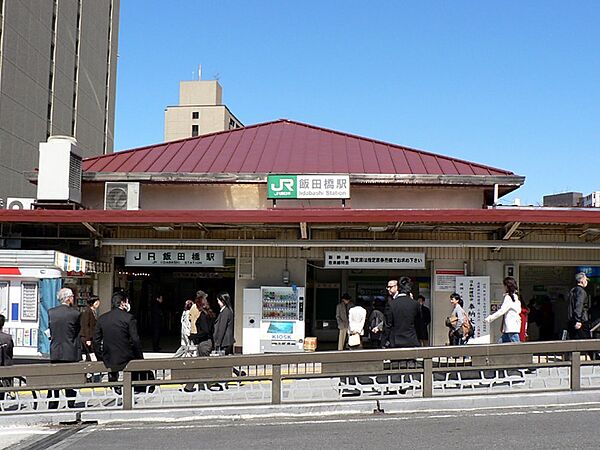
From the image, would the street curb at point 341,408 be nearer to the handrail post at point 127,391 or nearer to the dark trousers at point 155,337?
the handrail post at point 127,391

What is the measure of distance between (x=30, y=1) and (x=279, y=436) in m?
37.8

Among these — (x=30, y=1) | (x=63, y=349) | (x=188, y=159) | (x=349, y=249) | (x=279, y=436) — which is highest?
(x=30, y=1)

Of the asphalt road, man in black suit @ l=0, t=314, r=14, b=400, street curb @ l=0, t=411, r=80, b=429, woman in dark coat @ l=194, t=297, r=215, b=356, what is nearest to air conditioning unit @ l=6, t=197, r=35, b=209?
woman in dark coat @ l=194, t=297, r=215, b=356

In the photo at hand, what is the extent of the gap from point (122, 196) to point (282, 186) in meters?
3.91

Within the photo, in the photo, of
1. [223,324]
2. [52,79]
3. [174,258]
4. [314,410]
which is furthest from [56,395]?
[52,79]

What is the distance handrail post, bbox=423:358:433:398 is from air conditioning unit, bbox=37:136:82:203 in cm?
1014

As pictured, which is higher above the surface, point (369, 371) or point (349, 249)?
point (349, 249)

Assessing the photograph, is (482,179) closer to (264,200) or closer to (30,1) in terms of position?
(264,200)

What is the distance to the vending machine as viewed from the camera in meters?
15.9

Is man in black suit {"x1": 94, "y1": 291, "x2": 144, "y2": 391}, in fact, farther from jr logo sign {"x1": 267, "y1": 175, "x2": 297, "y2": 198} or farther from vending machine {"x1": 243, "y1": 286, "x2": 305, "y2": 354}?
jr logo sign {"x1": 267, "y1": 175, "x2": 297, "y2": 198}

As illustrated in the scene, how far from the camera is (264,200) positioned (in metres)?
18.2

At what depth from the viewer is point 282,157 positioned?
63.9 ft

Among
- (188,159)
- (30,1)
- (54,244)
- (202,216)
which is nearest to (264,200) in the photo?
(188,159)

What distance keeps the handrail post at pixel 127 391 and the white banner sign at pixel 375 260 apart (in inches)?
272
